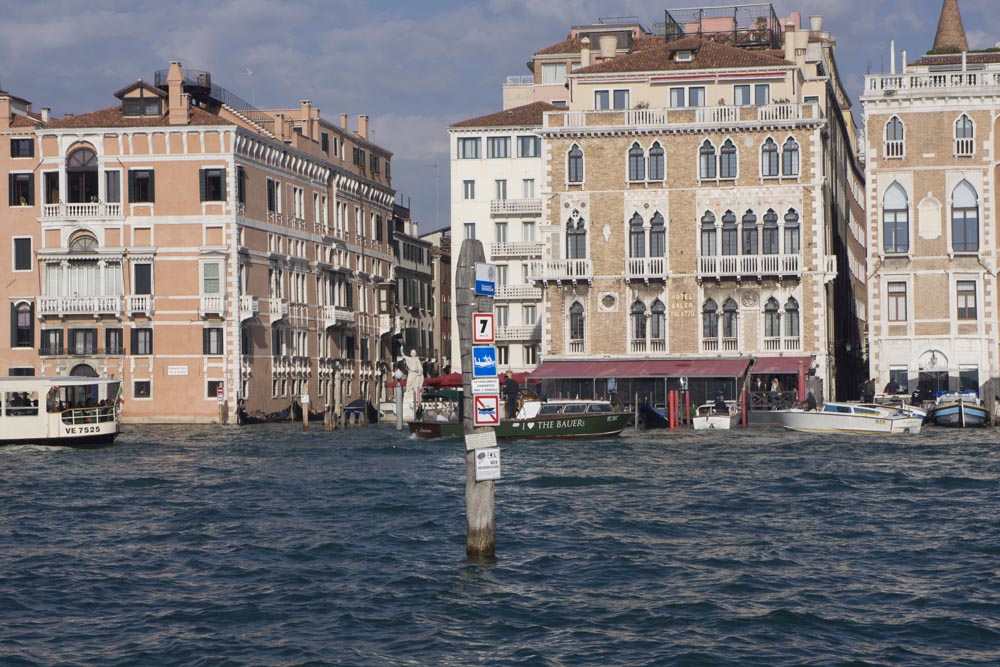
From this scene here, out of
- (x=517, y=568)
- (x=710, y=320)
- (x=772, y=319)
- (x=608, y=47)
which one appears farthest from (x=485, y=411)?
(x=608, y=47)

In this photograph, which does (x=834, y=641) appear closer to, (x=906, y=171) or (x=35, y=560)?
(x=35, y=560)

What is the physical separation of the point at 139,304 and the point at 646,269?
20848 millimetres

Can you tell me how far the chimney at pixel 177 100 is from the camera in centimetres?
6125

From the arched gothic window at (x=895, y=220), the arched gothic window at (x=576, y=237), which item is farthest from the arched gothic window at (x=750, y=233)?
the arched gothic window at (x=576, y=237)

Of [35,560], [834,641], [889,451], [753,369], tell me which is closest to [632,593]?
[834,641]

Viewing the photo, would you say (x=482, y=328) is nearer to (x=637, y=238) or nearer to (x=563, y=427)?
(x=563, y=427)

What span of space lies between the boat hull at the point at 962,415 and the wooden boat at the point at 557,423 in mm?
10871

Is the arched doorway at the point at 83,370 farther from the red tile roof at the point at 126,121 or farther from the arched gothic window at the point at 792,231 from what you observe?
the arched gothic window at the point at 792,231

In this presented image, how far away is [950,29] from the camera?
211 ft

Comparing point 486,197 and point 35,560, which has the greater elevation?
point 486,197

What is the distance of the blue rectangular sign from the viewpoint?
1720 centimetres

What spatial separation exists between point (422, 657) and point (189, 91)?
5555 centimetres

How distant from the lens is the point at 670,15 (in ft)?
206

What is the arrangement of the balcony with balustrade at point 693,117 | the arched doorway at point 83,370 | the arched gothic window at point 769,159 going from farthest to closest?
1. the arched doorway at point 83,370
2. the arched gothic window at point 769,159
3. the balcony with balustrade at point 693,117
